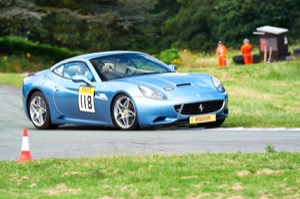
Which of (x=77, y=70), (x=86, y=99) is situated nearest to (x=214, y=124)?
(x=86, y=99)

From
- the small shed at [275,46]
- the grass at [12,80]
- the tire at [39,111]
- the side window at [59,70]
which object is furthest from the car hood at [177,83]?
the small shed at [275,46]

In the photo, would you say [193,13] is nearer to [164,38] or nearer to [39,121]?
[164,38]

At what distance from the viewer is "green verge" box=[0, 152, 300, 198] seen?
1028cm

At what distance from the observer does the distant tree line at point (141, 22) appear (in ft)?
178

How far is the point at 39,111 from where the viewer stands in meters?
20.1

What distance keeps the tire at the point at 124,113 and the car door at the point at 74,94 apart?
1.95 ft

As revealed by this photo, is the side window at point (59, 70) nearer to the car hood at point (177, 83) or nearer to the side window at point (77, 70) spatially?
the side window at point (77, 70)

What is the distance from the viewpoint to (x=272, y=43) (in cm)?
4881

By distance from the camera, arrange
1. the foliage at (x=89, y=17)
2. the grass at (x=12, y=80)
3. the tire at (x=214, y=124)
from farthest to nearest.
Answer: the foliage at (x=89, y=17), the grass at (x=12, y=80), the tire at (x=214, y=124)

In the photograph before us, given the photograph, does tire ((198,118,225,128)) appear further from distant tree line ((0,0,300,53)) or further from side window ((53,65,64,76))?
distant tree line ((0,0,300,53))

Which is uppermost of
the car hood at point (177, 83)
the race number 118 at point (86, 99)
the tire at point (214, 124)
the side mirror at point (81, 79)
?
the side mirror at point (81, 79)

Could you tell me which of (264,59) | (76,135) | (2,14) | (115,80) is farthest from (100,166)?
(2,14)

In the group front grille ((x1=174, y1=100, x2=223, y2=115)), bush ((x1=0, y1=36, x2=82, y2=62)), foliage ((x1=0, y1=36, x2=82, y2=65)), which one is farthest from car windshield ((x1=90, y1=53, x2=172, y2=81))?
bush ((x1=0, y1=36, x2=82, y2=62))

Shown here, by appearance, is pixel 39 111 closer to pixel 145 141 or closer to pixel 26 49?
pixel 145 141
